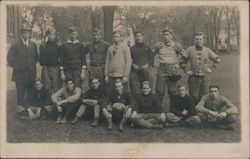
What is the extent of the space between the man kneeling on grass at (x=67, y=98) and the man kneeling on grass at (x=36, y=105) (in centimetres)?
9

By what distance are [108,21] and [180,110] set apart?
4.30 feet

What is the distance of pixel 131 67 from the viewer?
521cm

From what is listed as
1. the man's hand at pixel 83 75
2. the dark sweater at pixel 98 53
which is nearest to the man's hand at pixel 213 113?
the dark sweater at pixel 98 53

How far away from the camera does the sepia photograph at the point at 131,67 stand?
518 cm

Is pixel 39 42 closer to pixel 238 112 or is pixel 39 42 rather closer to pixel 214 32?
pixel 214 32

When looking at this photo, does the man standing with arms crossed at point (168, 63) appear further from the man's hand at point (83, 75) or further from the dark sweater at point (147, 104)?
the man's hand at point (83, 75)

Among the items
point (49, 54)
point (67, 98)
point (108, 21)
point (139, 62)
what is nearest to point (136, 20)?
point (108, 21)

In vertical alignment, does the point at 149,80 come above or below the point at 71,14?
below

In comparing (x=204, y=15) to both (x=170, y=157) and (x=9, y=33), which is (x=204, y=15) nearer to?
(x=170, y=157)

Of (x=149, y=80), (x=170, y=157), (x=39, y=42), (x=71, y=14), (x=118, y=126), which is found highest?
(x=71, y=14)

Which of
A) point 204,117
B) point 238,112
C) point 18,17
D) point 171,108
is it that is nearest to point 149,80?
point 171,108

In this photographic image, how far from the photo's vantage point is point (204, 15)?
5.25 m

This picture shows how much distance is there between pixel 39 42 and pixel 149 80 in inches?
52.8

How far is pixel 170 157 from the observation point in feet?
16.8
